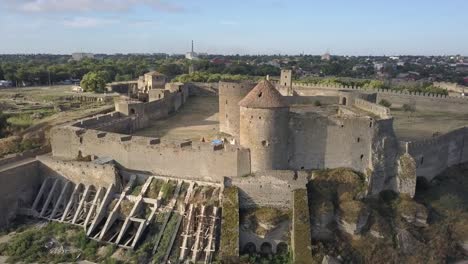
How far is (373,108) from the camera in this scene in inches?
1182

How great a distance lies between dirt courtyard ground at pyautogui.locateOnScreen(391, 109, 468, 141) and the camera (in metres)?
35.9

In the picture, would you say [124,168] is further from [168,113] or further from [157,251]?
[168,113]

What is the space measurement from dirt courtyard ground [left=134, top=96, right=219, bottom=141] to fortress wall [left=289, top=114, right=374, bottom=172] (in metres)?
8.60

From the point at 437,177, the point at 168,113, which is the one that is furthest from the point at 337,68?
the point at 437,177

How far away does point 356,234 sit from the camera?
22.4m

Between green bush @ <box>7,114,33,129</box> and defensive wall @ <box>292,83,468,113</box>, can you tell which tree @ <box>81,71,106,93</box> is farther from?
defensive wall @ <box>292,83,468,113</box>

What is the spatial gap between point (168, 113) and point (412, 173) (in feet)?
83.9

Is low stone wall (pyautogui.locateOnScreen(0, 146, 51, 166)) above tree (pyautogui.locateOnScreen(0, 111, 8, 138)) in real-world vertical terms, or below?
below

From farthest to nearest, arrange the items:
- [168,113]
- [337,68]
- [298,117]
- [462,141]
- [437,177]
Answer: [337,68]
[168,113]
[462,141]
[437,177]
[298,117]

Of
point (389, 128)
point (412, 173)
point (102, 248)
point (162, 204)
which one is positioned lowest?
point (102, 248)

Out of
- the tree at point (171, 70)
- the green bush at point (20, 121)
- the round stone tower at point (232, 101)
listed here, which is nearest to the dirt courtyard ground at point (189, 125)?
the round stone tower at point (232, 101)

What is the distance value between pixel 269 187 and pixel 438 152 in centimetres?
1251

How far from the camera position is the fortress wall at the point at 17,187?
25453 mm

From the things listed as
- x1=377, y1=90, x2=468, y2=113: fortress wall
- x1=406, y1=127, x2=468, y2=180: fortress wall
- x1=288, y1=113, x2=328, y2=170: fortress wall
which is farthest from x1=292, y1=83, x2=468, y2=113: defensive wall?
x1=288, y1=113, x2=328, y2=170: fortress wall
